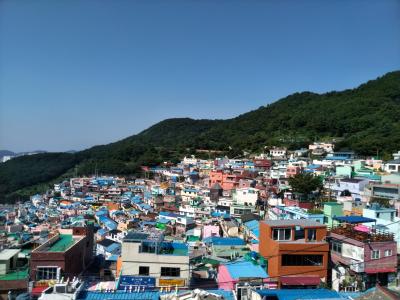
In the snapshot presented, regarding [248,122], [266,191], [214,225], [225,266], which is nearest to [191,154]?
Result: [248,122]

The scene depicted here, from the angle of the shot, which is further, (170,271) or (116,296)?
(170,271)

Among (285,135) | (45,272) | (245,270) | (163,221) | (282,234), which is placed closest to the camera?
(45,272)

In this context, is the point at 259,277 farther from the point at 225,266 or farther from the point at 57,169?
the point at 57,169

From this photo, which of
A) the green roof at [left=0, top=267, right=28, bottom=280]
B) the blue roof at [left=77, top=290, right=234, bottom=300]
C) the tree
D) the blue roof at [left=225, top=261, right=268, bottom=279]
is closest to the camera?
the blue roof at [left=77, top=290, right=234, bottom=300]

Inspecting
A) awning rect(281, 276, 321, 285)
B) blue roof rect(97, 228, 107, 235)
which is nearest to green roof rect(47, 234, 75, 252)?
awning rect(281, 276, 321, 285)

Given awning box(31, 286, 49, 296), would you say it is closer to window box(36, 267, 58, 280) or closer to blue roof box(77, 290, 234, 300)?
window box(36, 267, 58, 280)

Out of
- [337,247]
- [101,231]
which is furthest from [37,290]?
[101,231]

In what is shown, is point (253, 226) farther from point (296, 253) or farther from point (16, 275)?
point (16, 275)
